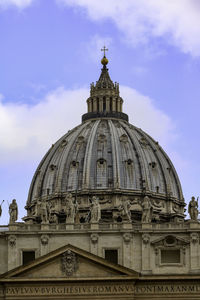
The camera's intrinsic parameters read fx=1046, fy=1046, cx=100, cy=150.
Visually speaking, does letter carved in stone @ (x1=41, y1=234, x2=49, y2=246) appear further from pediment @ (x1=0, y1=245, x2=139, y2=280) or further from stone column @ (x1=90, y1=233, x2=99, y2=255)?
stone column @ (x1=90, y1=233, x2=99, y2=255)

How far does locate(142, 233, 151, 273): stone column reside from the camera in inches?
3666

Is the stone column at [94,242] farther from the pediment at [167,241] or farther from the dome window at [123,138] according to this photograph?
the dome window at [123,138]

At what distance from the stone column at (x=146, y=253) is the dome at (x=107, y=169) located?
35.0 m

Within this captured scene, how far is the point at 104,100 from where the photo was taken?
14875cm

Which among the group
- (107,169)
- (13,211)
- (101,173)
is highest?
(107,169)

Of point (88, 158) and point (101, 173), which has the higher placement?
point (88, 158)

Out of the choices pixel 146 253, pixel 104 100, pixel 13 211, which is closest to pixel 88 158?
pixel 104 100

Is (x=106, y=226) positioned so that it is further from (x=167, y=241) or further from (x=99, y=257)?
(x=167, y=241)

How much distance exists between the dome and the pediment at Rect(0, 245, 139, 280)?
117ft

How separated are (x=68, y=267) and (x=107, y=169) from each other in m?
46.6

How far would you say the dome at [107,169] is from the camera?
134125mm

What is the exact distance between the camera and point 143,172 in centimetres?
13875

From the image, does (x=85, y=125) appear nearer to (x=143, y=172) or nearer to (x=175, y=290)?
(x=143, y=172)

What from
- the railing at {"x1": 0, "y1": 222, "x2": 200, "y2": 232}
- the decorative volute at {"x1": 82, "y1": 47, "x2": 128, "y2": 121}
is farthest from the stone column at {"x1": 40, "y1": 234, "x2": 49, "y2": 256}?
the decorative volute at {"x1": 82, "y1": 47, "x2": 128, "y2": 121}
